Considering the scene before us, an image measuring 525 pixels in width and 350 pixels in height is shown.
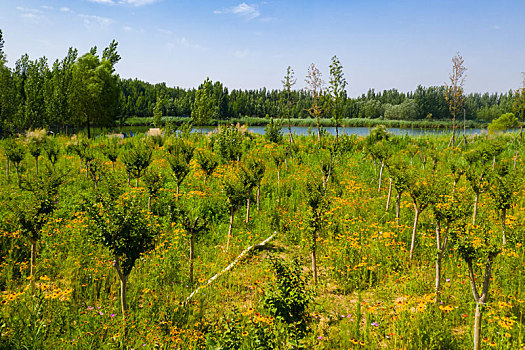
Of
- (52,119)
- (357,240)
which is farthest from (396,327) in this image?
(52,119)

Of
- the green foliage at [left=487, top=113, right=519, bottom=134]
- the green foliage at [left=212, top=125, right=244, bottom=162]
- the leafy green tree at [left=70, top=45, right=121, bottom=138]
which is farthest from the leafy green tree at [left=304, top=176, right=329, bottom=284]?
the leafy green tree at [left=70, top=45, right=121, bottom=138]

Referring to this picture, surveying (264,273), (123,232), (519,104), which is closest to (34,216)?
(123,232)

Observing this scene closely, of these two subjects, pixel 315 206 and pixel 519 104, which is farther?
pixel 519 104

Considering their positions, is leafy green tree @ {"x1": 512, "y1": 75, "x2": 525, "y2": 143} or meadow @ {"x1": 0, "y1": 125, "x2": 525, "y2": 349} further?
leafy green tree @ {"x1": 512, "y1": 75, "x2": 525, "y2": 143}

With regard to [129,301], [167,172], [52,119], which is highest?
[52,119]

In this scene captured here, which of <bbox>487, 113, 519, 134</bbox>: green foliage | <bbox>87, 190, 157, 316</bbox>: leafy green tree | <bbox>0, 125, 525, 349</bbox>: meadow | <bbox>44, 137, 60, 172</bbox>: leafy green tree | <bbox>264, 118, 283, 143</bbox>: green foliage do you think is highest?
<bbox>487, 113, 519, 134</bbox>: green foliage

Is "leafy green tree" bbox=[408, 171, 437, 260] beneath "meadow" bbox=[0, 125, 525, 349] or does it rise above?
above

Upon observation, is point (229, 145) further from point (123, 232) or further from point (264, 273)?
point (123, 232)

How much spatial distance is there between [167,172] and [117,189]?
812 cm

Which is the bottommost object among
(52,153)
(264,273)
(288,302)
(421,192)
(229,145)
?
(264,273)

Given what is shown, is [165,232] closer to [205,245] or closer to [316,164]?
[205,245]

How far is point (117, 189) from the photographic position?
27.1 feet

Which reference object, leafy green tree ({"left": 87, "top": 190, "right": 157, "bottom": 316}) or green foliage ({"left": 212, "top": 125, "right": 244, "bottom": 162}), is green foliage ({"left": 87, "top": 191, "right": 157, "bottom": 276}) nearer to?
leafy green tree ({"left": 87, "top": 190, "right": 157, "bottom": 316})

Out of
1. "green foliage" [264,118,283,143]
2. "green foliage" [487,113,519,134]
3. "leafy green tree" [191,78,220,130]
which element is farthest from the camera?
"leafy green tree" [191,78,220,130]
